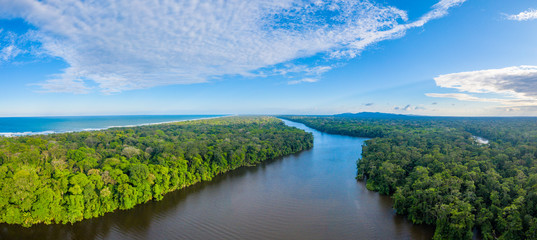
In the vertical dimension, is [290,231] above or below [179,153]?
below

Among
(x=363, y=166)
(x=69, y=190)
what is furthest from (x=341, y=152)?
(x=69, y=190)

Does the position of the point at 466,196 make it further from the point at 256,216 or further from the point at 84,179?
the point at 84,179

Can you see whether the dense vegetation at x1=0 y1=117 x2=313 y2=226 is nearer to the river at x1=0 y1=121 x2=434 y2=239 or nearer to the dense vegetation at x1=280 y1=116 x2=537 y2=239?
the river at x1=0 y1=121 x2=434 y2=239

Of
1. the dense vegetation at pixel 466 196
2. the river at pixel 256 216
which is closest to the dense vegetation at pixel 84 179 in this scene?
the river at pixel 256 216

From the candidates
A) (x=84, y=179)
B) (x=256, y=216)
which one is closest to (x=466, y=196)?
(x=256, y=216)

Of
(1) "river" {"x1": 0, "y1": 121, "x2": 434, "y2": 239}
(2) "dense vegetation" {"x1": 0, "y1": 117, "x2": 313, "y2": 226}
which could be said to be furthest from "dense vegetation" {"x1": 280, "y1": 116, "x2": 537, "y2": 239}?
(2) "dense vegetation" {"x1": 0, "y1": 117, "x2": 313, "y2": 226}

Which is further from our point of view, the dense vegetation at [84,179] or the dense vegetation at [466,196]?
the dense vegetation at [84,179]

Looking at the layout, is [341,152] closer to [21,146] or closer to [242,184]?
[242,184]

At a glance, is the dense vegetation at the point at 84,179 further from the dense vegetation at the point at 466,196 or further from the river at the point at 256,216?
the dense vegetation at the point at 466,196
